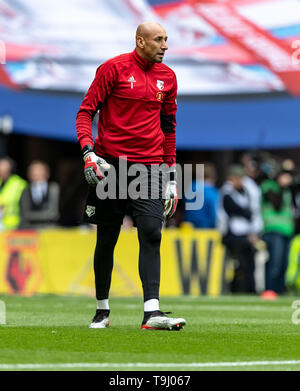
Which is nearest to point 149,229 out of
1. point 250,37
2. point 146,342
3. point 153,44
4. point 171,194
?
point 171,194

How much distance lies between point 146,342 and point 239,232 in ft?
30.6

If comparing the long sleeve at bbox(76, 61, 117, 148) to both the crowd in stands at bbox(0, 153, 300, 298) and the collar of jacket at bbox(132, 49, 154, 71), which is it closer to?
the collar of jacket at bbox(132, 49, 154, 71)

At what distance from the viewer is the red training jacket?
25.2 feet

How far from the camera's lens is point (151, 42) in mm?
7695

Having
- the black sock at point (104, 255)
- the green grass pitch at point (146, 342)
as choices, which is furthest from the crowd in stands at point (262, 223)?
the black sock at point (104, 255)

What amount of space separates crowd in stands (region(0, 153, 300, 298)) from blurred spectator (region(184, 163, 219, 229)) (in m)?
0.29

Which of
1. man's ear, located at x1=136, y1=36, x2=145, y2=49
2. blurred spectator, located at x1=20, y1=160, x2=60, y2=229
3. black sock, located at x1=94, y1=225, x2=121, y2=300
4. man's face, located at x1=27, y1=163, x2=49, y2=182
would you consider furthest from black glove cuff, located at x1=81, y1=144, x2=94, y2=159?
man's face, located at x1=27, y1=163, x2=49, y2=182

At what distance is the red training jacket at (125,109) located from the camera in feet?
25.2

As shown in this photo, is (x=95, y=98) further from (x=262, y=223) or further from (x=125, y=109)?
(x=262, y=223)

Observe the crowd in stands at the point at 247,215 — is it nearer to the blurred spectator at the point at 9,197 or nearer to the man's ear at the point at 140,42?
the blurred spectator at the point at 9,197

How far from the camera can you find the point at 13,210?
605 inches

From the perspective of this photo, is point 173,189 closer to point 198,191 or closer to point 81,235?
point 81,235

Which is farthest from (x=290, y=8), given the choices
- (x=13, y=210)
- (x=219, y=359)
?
(x=219, y=359)

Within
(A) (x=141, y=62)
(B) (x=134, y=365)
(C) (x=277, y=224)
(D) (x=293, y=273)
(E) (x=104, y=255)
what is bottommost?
(D) (x=293, y=273)
